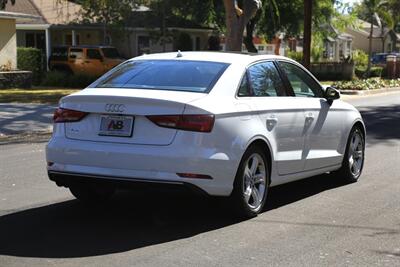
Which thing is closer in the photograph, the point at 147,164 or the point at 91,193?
the point at 147,164

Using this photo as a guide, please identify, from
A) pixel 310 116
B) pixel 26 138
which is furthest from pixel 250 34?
pixel 310 116

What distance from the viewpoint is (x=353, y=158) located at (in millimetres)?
8453

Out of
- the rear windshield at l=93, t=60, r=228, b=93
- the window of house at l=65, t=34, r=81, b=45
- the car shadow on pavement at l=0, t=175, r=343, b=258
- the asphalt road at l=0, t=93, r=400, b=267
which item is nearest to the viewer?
the asphalt road at l=0, t=93, r=400, b=267

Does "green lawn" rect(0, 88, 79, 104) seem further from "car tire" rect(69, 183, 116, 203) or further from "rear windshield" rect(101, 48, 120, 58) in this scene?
"car tire" rect(69, 183, 116, 203)

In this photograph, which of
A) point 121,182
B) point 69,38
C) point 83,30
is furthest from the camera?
point 69,38

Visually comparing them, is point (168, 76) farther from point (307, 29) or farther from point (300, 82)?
point (307, 29)

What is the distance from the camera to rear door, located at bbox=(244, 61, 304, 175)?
21.7ft

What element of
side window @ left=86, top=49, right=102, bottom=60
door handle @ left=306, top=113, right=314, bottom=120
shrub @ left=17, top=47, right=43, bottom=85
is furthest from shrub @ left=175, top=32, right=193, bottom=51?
door handle @ left=306, top=113, right=314, bottom=120

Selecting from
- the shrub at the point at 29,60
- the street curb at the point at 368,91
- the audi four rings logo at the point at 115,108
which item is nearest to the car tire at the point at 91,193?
the audi four rings logo at the point at 115,108

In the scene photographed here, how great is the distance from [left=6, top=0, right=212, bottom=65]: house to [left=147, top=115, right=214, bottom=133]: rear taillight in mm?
31796

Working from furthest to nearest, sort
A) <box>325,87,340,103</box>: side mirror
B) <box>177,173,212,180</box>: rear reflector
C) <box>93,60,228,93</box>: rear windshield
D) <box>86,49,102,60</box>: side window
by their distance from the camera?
<box>86,49,102,60</box>: side window < <box>325,87,340,103</box>: side mirror < <box>93,60,228,93</box>: rear windshield < <box>177,173,212,180</box>: rear reflector

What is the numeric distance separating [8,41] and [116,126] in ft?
73.3

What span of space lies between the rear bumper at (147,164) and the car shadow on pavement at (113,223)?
47cm

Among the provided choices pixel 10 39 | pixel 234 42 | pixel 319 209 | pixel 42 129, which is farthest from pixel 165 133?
pixel 10 39
